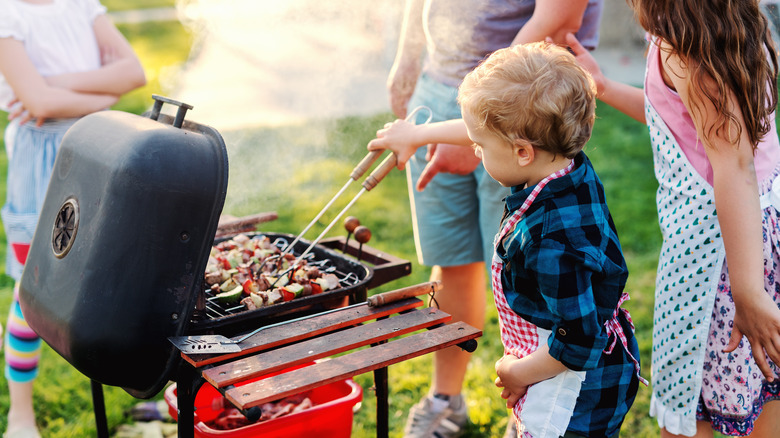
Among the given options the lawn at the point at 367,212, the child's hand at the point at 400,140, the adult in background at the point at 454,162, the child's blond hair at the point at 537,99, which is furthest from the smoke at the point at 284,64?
the child's blond hair at the point at 537,99

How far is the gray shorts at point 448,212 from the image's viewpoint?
2.46 metres

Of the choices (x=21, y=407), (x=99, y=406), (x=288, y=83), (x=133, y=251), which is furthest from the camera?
(x=288, y=83)

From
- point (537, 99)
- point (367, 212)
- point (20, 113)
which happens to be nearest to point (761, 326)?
point (537, 99)

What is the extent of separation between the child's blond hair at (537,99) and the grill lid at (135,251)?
2.10 feet

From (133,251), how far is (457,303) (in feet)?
4.51

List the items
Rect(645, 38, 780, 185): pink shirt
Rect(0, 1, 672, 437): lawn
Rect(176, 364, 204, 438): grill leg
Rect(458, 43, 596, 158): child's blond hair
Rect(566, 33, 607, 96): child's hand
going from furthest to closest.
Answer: Rect(0, 1, 672, 437): lawn < Rect(566, 33, 607, 96): child's hand < Rect(645, 38, 780, 185): pink shirt < Rect(176, 364, 204, 438): grill leg < Rect(458, 43, 596, 158): child's blond hair

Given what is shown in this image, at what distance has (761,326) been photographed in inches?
67.1

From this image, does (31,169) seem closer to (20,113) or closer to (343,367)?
(20,113)

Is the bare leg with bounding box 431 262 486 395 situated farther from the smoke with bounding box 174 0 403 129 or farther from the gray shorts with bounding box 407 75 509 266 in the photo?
the smoke with bounding box 174 0 403 129

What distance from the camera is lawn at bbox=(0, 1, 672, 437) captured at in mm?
2963

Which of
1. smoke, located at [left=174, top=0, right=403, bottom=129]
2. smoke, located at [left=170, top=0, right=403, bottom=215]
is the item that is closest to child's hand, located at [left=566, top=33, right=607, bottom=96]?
smoke, located at [left=170, top=0, right=403, bottom=215]

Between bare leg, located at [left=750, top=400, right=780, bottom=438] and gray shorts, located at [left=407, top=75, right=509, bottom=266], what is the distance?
961 mm

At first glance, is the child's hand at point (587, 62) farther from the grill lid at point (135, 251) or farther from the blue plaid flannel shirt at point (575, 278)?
the grill lid at point (135, 251)

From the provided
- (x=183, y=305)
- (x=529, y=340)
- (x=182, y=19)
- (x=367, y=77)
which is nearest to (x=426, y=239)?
(x=529, y=340)
